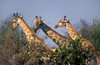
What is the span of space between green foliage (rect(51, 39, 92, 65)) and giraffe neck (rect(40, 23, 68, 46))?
4.01 meters

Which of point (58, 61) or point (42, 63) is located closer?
point (58, 61)

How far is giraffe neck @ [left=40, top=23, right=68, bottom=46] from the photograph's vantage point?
11994 millimetres

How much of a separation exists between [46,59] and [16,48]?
5.27 feet

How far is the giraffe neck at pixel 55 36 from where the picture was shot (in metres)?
12.0

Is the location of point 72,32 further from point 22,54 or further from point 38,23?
point 22,54

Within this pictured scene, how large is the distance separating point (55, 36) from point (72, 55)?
17.0 feet

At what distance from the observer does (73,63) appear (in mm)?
7500

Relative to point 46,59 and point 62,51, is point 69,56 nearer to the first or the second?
point 62,51

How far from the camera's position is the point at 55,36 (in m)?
12.6

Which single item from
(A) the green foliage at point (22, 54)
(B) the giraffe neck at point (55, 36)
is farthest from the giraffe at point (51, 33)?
(A) the green foliage at point (22, 54)

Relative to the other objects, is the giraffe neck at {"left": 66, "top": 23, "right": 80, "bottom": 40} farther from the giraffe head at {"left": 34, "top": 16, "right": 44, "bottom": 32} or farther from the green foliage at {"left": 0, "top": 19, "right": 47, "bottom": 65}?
the green foliage at {"left": 0, "top": 19, "right": 47, "bottom": 65}

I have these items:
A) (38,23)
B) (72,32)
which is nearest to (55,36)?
(72,32)

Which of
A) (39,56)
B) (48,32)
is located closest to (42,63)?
(39,56)

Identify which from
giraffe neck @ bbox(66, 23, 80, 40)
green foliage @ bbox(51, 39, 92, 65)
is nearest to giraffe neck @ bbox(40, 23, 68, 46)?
giraffe neck @ bbox(66, 23, 80, 40)
